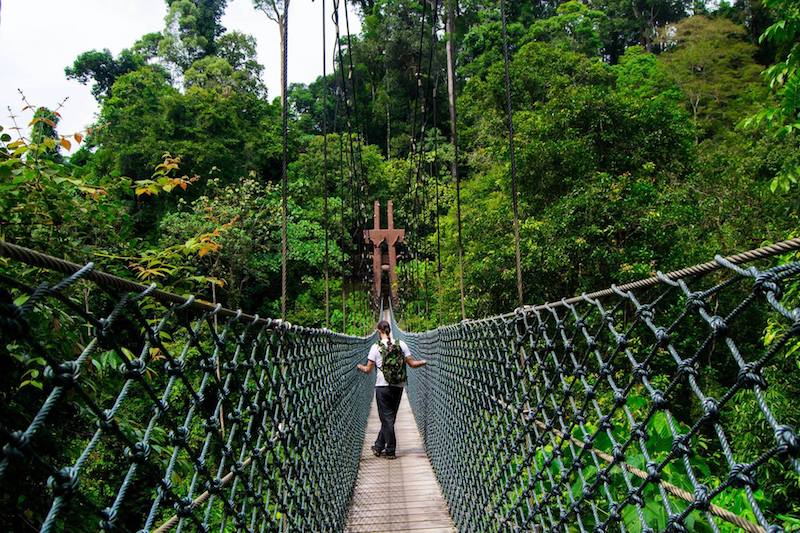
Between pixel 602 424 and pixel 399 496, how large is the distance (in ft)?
5.73

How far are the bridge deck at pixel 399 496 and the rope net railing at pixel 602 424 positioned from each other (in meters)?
0.07

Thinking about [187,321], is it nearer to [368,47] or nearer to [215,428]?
[215,428]

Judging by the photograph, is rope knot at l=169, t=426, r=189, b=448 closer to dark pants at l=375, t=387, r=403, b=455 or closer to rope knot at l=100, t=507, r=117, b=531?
rope knot at l=100, t=507, r=117, b=531

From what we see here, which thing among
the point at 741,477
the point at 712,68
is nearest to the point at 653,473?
the point at 741,477

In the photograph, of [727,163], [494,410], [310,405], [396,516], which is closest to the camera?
[494,410]

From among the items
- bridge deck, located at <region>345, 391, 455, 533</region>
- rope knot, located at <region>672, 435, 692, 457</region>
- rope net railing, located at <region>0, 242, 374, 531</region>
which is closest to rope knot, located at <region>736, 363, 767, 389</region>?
rope knot, located at <region>672, 435, 692, 457</region>

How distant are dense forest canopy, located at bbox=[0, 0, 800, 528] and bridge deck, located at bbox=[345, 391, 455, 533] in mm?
1107

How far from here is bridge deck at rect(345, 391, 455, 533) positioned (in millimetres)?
2000

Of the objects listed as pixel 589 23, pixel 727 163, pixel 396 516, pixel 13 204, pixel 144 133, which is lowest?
pixel 396 516

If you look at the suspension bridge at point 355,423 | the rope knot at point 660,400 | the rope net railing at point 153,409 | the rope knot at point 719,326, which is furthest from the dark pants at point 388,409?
the rope knot at point 719,326

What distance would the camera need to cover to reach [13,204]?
49.7 inches

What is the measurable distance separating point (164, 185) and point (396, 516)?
1.40m

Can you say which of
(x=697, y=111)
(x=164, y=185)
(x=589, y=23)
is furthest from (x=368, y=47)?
(x=164, y=185)

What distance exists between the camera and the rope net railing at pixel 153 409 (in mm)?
439
